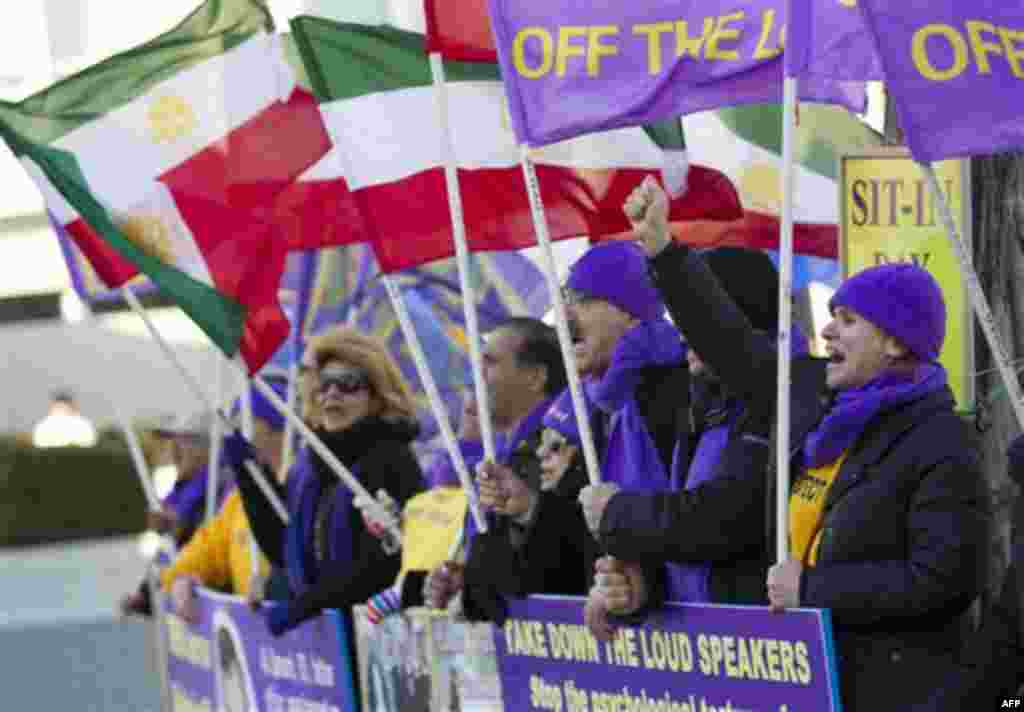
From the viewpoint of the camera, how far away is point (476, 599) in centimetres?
775

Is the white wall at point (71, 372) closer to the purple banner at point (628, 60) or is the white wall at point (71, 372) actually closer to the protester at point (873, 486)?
the purple banner at point (628, 60)

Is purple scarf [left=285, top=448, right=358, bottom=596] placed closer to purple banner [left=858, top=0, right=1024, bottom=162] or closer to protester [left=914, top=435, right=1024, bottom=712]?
purple banner [left=858, top=0, right=1024, bottom=162]

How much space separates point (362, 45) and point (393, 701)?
2.21 meters

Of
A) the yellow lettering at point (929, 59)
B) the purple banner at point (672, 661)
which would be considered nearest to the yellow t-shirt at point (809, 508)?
the purple banner at point (672, 661)

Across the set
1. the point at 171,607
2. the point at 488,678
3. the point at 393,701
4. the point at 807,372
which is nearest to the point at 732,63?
the point at 807,372

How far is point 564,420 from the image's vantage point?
7383 mm

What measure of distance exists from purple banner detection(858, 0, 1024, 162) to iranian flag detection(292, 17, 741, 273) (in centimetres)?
242

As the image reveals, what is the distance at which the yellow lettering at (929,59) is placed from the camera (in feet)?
20.1

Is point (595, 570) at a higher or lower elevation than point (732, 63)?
lower

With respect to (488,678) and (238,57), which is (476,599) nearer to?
(488,678)

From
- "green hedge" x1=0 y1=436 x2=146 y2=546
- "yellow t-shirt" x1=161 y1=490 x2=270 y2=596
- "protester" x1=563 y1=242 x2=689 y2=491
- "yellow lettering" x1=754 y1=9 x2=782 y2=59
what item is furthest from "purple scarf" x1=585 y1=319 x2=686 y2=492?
"green hedge" x1=0 y1=436 x2=146 y2=546

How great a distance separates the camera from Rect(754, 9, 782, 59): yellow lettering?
6.86m

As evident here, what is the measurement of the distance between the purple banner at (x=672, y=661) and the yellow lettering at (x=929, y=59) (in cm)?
128

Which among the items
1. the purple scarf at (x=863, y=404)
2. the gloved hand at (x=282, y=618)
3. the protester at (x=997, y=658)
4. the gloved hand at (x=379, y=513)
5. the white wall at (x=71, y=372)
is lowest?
the white wall at (x=71, y=372)
